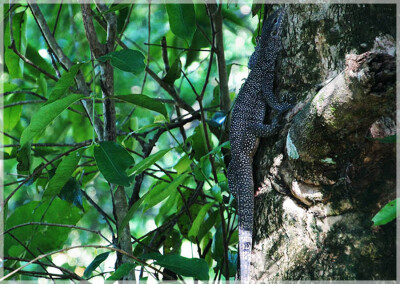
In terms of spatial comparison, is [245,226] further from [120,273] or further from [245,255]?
[120,273]

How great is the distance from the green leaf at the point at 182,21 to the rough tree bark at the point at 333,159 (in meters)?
0.54

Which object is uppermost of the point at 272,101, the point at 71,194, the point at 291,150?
the point at 272,101

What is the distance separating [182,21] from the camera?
219cm

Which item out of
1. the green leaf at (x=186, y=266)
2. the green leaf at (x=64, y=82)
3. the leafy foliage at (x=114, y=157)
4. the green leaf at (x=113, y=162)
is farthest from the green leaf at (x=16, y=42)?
the green leaf at (x=186, y=266)

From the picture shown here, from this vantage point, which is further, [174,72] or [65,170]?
[174,72]

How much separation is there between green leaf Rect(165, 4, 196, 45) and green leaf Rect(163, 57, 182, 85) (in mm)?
248

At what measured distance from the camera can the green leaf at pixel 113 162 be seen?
5.74 feet

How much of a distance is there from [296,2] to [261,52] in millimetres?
739

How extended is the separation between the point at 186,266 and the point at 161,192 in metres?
0.35

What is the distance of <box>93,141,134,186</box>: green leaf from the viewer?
5.74 feet

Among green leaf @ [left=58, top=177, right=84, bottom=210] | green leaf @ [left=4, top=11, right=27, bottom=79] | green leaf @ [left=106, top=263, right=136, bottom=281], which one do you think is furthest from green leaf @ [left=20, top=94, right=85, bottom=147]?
green leaf @ [left=4, top=11, right=27, bottom=79]

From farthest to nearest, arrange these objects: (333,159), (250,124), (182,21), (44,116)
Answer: (250,124), (182,21), (44,116), (333,159)

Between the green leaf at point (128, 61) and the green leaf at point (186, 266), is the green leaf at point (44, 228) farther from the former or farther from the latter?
the green leaf at point (128, 61)

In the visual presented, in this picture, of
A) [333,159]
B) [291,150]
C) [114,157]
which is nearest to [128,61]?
[114,157]
